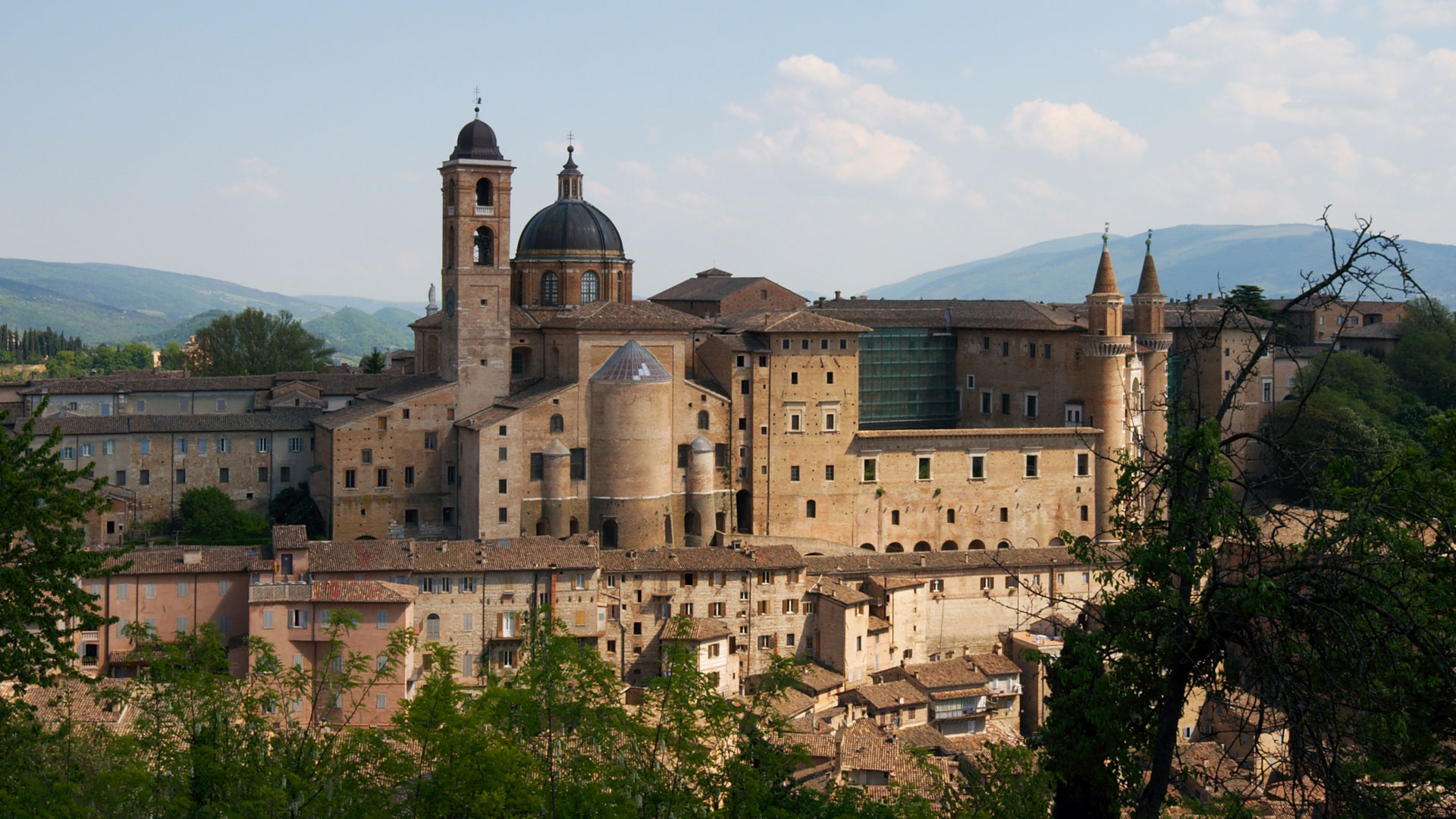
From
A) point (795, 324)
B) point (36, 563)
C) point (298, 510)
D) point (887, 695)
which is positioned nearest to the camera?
point (36, 563)

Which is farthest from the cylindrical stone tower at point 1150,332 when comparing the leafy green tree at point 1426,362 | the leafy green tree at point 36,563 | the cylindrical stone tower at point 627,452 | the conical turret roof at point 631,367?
the leafy green tree at point 36,563

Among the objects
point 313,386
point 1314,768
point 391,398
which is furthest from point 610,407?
point 1314,768

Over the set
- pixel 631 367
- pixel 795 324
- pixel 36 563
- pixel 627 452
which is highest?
pixel 795 324

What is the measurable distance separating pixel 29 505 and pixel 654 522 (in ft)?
95.8

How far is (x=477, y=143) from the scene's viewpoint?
49562mm

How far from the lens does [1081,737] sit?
14.7 meters

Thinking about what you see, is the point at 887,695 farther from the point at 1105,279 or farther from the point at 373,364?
the point at 373,364

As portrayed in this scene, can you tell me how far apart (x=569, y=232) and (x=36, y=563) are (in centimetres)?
3762

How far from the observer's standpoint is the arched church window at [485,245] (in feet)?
160

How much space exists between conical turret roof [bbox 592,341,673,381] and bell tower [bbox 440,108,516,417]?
3.97 m

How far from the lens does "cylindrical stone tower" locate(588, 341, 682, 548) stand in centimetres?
4578

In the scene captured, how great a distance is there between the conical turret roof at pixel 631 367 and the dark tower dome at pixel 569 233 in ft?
28.3

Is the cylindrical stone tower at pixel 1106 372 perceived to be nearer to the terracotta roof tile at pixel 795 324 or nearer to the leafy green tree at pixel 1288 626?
the terracotta roof tile at pixel 795 324

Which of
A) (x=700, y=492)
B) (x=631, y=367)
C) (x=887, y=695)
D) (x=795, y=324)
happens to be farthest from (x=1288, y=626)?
(x=795, y=324)
